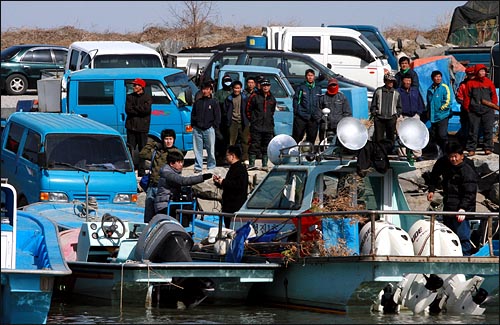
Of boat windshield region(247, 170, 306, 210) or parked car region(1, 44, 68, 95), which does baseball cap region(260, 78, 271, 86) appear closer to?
boat windshield region(247, 170, 306, 210)

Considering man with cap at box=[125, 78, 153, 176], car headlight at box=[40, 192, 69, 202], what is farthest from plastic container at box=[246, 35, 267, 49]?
car headlight at box=[40, 192, 69, 202]

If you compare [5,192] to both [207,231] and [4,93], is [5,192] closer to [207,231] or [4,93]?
[207,231]

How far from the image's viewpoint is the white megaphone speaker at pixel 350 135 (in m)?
16.2

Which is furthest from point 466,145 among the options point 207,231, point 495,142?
point 207,231

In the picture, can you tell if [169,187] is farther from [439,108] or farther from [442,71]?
[442,71]

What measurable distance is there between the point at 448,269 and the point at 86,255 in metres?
4.97

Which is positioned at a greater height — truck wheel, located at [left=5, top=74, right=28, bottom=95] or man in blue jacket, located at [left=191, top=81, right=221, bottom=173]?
truck wheel, located at [left=5, top=74, right=28, bottom=95]

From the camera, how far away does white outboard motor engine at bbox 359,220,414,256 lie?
50.8 feet

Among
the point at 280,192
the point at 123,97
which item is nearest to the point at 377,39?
the point at 123,97

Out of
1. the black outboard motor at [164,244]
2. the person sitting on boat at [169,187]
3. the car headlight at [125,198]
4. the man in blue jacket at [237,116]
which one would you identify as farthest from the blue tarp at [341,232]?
the man in blue jacket at [237,116]

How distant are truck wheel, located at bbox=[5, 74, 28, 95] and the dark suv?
8.13 meters

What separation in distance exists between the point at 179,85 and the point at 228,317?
10.1 m

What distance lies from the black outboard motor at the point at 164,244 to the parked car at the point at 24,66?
1757 cm

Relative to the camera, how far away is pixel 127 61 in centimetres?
2855
